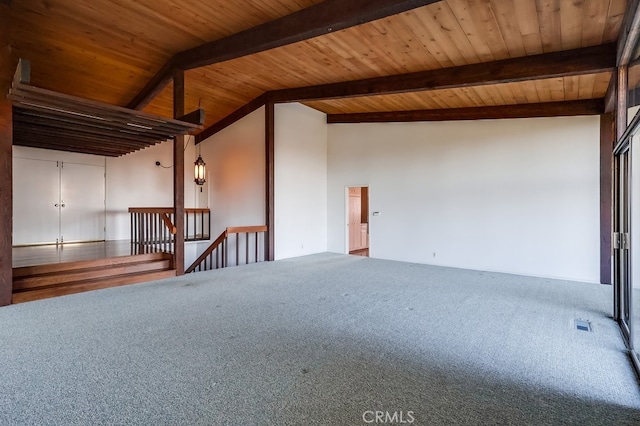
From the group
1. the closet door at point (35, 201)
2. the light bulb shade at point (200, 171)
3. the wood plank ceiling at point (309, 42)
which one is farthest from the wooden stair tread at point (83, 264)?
the closet door at point (35, 201)

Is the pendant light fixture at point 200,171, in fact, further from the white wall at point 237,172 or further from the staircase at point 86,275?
the staircase at point 86,275

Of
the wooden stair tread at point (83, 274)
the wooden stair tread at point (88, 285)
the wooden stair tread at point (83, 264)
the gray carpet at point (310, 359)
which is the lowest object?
the gray carpet at point (310, 359)

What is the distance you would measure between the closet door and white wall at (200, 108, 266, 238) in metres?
3.61

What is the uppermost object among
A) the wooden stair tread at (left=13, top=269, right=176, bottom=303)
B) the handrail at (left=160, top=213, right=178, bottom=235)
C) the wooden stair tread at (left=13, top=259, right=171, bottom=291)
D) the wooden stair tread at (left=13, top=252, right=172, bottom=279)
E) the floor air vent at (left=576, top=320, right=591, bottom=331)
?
the handrail at (left=160, top=213, right=178, bottom=235)

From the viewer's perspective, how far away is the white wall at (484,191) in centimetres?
604

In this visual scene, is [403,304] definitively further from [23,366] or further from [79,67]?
[79,67]

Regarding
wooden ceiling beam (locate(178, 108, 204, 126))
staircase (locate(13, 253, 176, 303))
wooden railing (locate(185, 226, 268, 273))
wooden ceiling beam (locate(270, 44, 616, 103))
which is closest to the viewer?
wooden ceiling beam (locate(270, 44, 616, 103))

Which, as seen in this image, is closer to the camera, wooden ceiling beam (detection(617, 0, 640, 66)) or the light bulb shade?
wooden ceiling beam (detection(617, 0, 640, 66))

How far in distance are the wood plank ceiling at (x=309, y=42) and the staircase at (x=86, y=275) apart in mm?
3419

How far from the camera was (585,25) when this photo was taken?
3699 mm

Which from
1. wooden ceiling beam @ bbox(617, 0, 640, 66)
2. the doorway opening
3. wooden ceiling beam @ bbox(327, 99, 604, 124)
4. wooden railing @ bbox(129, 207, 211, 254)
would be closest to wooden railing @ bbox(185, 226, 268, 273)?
wooden railing @ bbox(129, 207, 211, 254)

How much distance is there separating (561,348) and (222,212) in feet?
26.0

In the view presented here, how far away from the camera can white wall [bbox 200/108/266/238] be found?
8148 millimetres

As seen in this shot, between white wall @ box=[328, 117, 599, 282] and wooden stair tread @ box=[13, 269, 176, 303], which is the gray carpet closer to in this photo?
wooden stair tread @ box=[13, 269, 176, 303]
